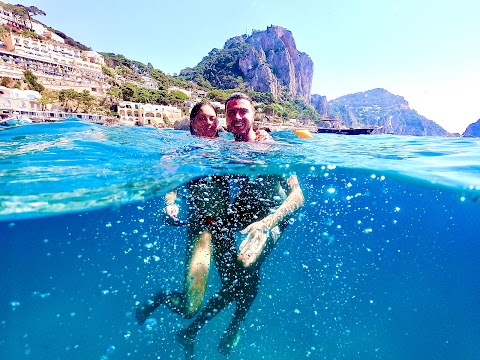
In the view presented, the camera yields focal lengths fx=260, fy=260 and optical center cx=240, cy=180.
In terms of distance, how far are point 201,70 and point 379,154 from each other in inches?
6145

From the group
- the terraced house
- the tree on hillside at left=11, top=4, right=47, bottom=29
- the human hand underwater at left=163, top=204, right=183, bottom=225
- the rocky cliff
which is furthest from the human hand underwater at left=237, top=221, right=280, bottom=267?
the rocky cliff

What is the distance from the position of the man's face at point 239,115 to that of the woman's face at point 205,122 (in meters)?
0.48

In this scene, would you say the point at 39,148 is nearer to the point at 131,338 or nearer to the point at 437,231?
the point at 131,338

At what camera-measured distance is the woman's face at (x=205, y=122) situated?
520cm

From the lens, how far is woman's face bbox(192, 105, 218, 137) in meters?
5.20

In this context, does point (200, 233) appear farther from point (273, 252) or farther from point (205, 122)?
point (273, 252)

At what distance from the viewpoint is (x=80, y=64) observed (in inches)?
3004

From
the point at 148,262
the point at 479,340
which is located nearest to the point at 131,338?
the point at 148,262

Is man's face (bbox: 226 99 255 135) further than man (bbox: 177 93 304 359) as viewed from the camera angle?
Yes

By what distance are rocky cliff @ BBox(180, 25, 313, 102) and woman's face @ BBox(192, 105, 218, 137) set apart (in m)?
129

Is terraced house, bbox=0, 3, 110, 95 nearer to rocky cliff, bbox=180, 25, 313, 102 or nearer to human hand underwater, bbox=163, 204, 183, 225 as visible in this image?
rocky cliff, bbox=180, 25, 313, 102

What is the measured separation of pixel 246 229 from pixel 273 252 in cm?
1008

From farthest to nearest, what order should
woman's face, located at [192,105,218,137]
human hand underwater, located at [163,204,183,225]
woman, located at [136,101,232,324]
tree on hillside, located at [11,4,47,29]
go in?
tree on hillside, located at [11,4,47,29]
woman's face, located at [192,105,218,137]
human hand underwater, located at [163,204,183,225]
woman, located at [136,101,232,324]

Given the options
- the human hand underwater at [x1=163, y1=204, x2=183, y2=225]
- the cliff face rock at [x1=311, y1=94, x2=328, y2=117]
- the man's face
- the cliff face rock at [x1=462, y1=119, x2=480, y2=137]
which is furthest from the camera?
the cliff face rock at [x1=311, y1=94, x2=328, y2=117]
